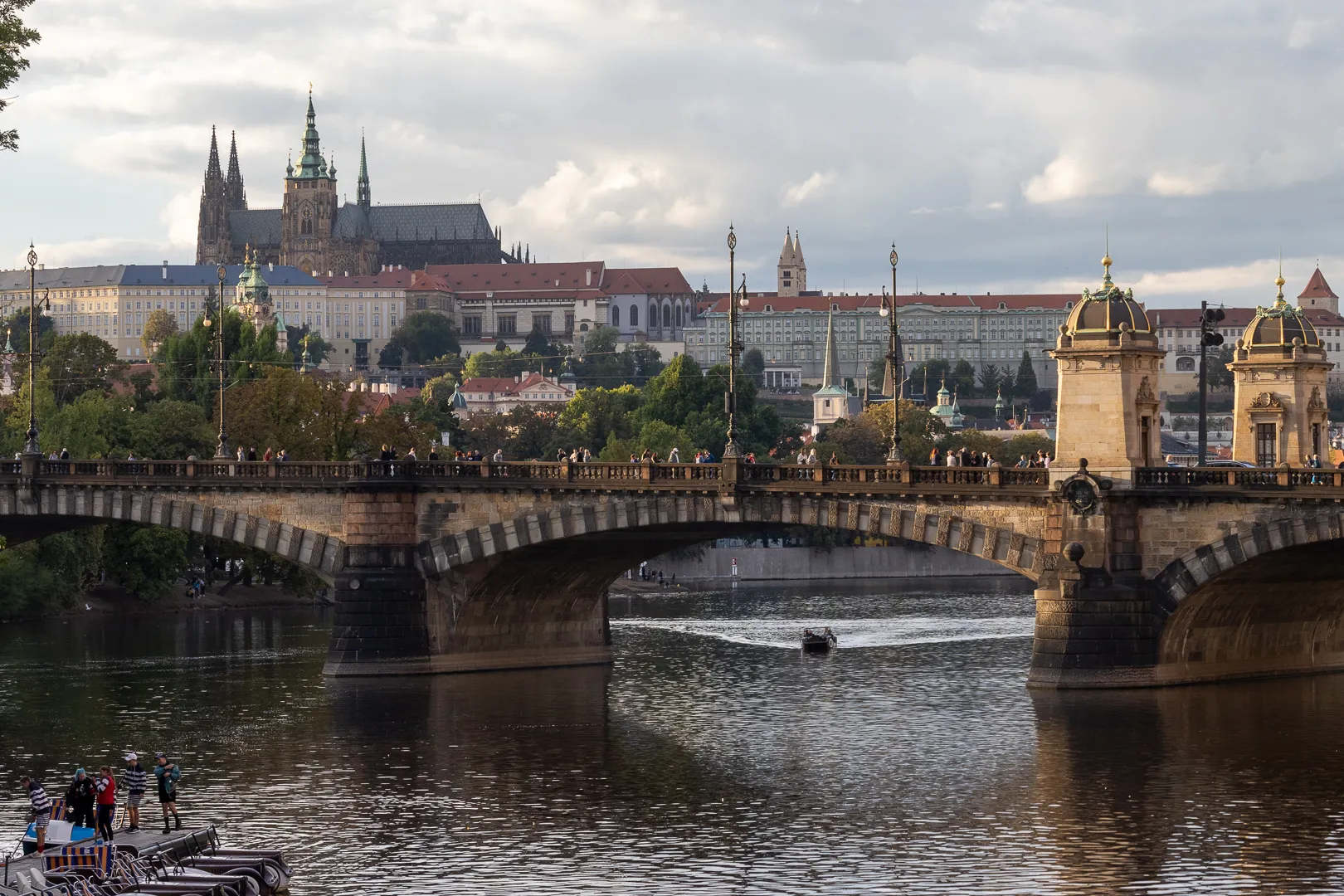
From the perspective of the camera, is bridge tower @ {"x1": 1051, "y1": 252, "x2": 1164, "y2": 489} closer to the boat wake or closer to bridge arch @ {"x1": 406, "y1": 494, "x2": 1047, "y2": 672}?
bridge arch @ {"x1": 406, "y1": 494, "x2": 1047, "y2": 672}

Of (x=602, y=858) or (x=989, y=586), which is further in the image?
(x=989, y=586)

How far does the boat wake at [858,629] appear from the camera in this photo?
342 ft

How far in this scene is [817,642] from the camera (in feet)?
324

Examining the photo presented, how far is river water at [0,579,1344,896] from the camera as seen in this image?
47969 millimetres

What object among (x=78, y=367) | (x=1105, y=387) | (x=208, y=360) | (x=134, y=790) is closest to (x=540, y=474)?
(x=1105, y=387)

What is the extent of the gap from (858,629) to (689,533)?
3241 cm

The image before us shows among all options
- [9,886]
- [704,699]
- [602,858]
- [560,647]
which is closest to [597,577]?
[560,647]

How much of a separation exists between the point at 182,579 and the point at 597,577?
49.3 metres

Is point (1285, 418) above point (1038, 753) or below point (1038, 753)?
above

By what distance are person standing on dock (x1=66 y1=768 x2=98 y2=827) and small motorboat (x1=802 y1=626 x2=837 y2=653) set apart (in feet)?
178

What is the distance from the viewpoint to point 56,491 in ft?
284

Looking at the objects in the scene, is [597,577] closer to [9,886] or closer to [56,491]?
[56,491]

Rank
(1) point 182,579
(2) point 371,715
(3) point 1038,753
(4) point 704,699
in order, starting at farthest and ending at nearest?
(1) point 182,579 → (4) point 704,699 → (2) point 371,715 → (3) point 1038,753

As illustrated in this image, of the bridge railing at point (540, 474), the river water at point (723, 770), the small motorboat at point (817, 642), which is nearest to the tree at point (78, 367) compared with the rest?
the river water at point (723, 770)
